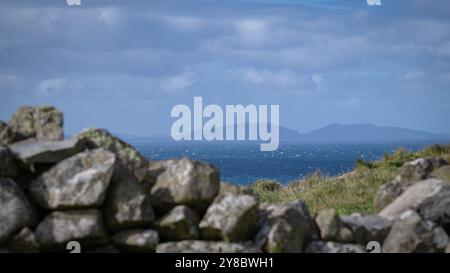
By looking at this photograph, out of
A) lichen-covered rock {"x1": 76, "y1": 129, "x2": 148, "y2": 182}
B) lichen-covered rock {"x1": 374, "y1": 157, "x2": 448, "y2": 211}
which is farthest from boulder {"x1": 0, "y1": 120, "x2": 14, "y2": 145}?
lichen-covered rock {"x1": 374, "y1": 157, "x2": 448, "y2": 211}

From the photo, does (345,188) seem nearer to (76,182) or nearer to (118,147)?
(118,147)

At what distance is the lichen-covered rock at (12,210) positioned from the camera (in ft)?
30.5

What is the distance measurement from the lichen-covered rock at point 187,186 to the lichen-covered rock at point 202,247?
57cm

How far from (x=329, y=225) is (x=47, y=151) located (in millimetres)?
4174

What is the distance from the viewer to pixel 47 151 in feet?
30.7

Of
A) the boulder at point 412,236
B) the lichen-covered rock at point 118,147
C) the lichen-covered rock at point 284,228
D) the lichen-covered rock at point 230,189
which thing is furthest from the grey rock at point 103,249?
the boulder at point 412,236

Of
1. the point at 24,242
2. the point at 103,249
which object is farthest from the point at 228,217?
the point at 24,242

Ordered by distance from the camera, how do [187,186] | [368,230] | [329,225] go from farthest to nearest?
[368,230]
[329,225]
[187,186]

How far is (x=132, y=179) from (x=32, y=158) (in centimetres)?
139

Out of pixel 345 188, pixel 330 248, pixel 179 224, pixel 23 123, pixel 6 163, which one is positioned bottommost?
pixel 345 188

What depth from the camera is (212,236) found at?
9.51m

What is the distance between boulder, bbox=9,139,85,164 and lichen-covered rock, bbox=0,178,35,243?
41cm

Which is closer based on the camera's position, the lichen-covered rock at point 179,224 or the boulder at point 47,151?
the lichen-covered rock at point 179,224

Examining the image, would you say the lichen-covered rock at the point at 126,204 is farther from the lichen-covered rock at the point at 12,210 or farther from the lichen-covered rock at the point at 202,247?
the lichen-covered rock at the point at 12,210
